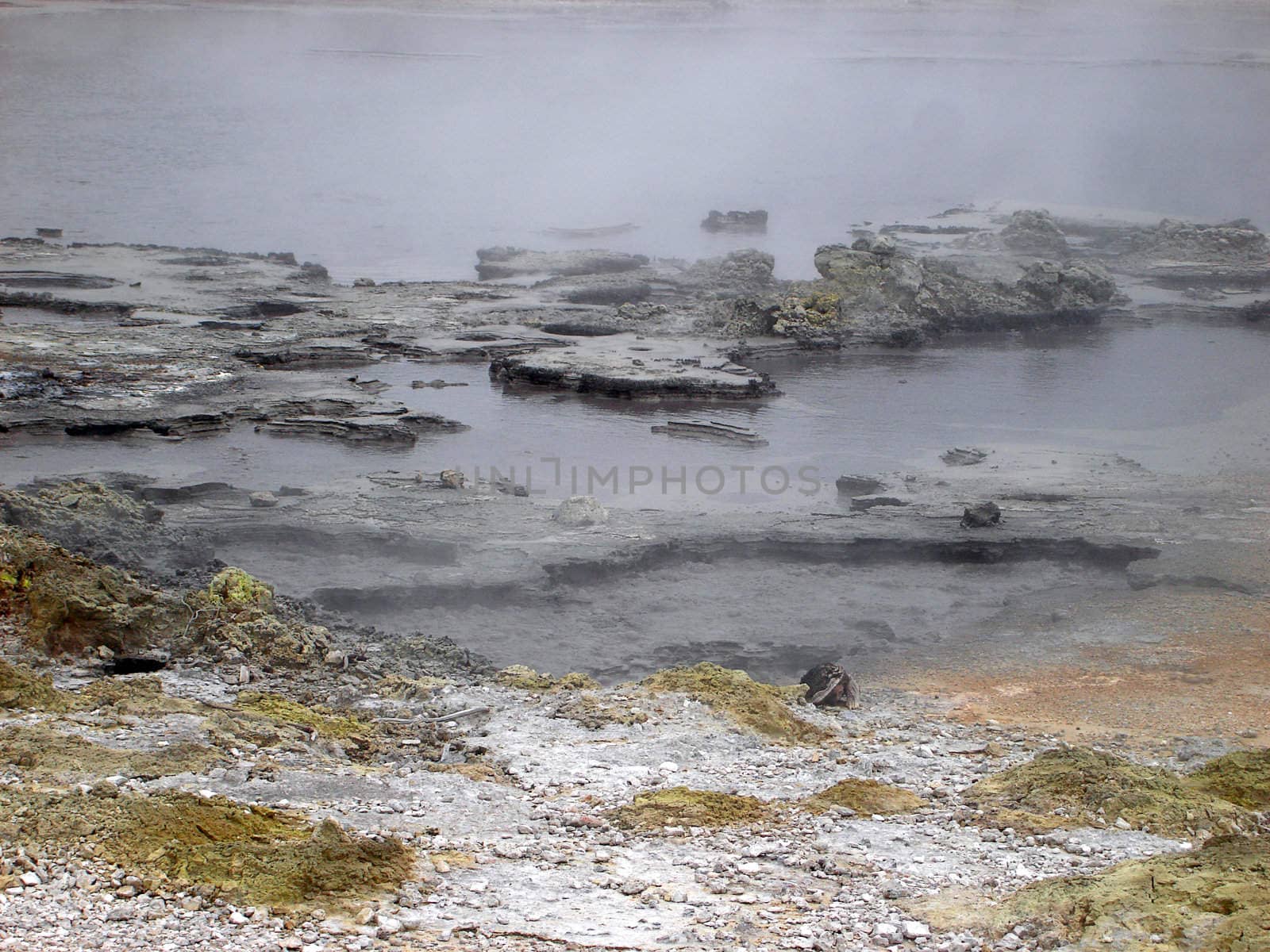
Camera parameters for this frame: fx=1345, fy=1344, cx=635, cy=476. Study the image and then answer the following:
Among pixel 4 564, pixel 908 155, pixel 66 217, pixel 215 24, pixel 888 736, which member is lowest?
pixel 888 736

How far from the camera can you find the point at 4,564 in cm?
576

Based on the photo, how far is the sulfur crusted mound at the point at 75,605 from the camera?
547cm

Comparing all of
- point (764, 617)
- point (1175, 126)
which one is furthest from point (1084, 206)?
point (764, 617)

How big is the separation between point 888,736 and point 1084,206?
21.9 meters

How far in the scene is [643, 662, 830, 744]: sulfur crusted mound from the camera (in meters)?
5.45

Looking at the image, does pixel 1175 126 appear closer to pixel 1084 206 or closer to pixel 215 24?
pixel 1084 206

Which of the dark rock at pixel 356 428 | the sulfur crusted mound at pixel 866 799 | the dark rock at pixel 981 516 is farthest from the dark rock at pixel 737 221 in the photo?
the sulfur crusted mound at pixel 866 799

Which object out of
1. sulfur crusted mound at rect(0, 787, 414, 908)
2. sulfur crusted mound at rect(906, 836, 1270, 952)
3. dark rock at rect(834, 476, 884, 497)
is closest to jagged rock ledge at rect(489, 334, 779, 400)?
dark rock at rect(834, 476, 884, 497)

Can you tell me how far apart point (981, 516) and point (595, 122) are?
32.3m

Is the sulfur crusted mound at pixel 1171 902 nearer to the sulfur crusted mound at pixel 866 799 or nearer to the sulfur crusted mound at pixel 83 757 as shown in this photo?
the sulfur crusted mound at pixel 866 799

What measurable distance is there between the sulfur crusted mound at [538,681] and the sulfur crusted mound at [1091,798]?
1.83 m

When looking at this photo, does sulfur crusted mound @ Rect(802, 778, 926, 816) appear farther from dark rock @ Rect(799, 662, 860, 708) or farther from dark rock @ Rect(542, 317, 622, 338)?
dark rock @ Rect(542, 317, 622, 338)

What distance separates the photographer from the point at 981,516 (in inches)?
332

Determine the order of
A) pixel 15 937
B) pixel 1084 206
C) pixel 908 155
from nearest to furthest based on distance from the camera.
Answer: pixel 15 937
pixel 1084 206
pixel 908 155
